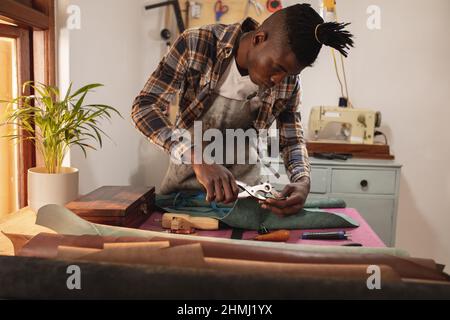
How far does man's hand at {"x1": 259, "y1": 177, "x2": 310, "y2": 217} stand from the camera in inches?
50.3

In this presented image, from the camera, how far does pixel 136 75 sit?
311cm

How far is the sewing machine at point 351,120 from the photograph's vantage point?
2.83 meters

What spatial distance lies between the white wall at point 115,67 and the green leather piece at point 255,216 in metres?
0.97

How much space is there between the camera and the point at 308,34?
128cm

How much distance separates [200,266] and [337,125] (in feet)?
8.94

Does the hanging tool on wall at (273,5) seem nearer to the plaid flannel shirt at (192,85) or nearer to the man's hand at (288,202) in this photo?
the plaid flannel shirt at (192,85)

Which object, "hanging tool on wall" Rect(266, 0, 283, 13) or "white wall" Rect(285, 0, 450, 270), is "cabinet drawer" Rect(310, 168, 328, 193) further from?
"hanging tool on wall" Rect(266, 0, 283, 13)

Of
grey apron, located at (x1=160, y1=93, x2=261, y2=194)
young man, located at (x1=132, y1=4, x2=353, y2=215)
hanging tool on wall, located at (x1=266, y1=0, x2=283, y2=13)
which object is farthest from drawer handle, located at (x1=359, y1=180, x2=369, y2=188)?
hanging tool on wall, located at (x1=266, y1=0, x2=283, y2=13)

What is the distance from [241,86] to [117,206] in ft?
2.27

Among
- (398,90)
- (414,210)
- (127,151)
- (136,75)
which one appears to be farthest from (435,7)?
(127,151)

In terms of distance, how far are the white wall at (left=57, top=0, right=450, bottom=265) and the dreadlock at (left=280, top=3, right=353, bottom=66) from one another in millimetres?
1831

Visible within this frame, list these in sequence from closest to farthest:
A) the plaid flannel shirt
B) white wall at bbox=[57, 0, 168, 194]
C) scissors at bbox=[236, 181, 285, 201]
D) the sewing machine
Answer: scissors at bbox=[236, 181, 285, 201], the plaid flannel shirt, white wall at bbox=[57, 0, 168, 194], the sewing machine
